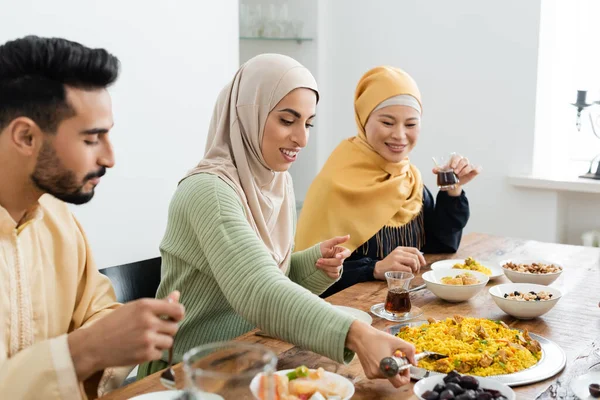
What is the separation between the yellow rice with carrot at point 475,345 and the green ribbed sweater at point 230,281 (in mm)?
208

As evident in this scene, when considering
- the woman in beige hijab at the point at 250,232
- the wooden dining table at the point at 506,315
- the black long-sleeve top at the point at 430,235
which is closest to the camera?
the wooden dining table at the point at 506,315

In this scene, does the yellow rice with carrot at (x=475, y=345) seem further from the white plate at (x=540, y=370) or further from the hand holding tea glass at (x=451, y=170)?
the hand holding tea glass at (x=451, y=170)

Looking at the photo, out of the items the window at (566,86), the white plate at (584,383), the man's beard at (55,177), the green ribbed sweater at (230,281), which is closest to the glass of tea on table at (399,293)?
the green ribbed sweater at (230,281)

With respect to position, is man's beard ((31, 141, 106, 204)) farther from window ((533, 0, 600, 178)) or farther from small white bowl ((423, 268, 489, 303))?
window ((533, 0, 600, 178))

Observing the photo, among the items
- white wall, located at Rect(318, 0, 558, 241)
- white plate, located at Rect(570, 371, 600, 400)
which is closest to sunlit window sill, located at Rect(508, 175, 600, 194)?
white wall, located at Rect(318, 0, 558, 241)

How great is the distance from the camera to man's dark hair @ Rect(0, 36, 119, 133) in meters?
1.29

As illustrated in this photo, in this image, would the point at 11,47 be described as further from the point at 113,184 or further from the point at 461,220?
the point at 461,220

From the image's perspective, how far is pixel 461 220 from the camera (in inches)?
105

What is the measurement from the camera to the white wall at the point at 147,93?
8.47 ft

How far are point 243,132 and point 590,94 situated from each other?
2802 millimetres

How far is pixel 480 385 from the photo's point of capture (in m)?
1.31

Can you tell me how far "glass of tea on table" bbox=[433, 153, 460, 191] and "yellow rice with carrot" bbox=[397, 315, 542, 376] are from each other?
1017mm

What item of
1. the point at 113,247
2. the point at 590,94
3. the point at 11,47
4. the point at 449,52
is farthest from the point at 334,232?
the point at 590,94

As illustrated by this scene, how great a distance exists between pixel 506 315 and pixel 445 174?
88cm
